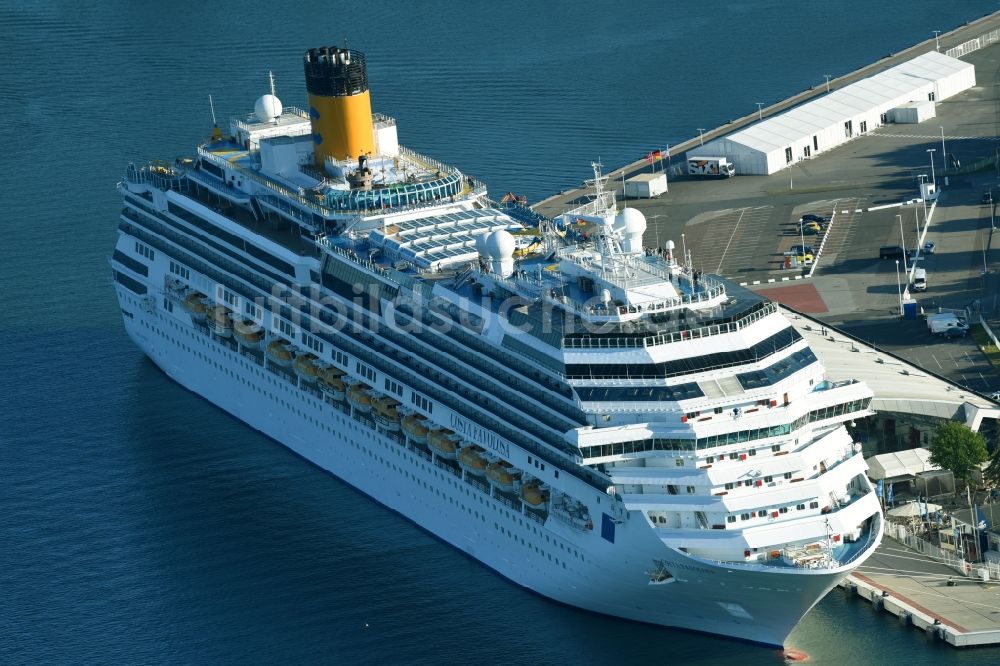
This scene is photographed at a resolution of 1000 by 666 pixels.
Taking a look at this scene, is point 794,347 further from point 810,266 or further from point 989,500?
point 810,266

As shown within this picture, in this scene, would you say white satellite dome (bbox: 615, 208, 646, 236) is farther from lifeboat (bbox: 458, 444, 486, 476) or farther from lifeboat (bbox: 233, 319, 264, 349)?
lifeboat (bbox: 233, 319, 264, 349)

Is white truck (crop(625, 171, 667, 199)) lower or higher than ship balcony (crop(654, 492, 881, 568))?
higher

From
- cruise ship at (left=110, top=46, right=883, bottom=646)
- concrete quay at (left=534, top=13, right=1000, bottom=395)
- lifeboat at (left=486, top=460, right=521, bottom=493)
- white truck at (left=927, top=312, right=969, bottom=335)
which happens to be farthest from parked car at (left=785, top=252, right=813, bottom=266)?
lifeboat at (left=486, top=460, right=521, bottom=493)

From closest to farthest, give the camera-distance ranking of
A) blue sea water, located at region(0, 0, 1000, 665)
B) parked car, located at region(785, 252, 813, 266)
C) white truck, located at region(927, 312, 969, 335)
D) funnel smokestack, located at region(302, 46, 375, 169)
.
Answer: blue sea water, located at region(0, 0, 1000, 665) < funnel smokestack, located at region(302, 46, 375, 169) < white truck, located at region(927, 312, 969, 335) < parked car, located at region(785, 252, 813, 266)

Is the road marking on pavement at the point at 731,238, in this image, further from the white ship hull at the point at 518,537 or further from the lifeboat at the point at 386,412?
the lifeboat at the point at 386,412

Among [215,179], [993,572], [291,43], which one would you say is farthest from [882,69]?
[993,572]

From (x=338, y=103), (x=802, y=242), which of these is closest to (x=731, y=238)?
(x=802, y=242)
